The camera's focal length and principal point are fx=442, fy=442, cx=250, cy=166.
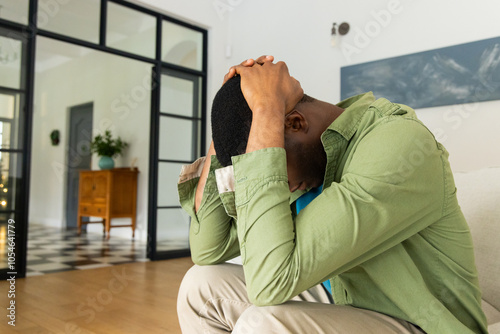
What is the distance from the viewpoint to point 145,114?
249 inches

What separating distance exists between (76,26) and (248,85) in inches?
136

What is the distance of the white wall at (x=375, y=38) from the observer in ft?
10.6

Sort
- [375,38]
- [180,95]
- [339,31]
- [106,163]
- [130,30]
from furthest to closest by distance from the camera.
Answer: [106,163] → [180,95] → [130,30] → [339,31] → [375,38]

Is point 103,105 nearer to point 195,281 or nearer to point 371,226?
point 195,281

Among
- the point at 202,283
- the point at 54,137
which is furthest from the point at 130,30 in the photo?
the point at 54,137

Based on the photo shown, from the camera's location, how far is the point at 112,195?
6.07m

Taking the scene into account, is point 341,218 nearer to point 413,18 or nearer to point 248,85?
point 248,85

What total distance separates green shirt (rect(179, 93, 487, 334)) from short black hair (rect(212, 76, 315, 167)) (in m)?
0.05

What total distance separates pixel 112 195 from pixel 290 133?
5.49 meters

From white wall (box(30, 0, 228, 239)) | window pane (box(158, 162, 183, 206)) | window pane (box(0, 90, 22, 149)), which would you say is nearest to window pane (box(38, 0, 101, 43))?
white wall (box(30, 0, 228, 239))

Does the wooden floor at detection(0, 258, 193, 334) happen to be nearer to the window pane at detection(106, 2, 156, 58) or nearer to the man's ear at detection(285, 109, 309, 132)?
the man's ear at detection(285, 109, 309, 132)

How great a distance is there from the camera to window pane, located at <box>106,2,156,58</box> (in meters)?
4.12

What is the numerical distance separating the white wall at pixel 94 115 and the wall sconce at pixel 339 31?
10.2 ft

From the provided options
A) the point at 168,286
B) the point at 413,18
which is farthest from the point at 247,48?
the point at 168,286
